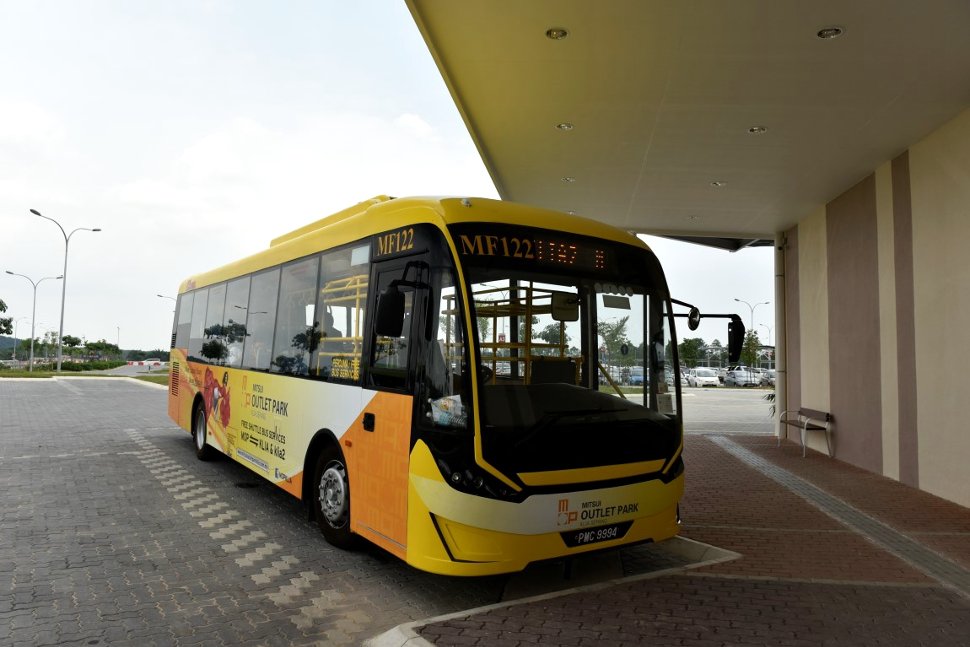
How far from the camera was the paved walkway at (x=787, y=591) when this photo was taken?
13.4 ft

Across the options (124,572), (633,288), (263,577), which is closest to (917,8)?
(633,288)

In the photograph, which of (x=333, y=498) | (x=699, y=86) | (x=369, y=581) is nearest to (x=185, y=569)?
(x=333, y=498)

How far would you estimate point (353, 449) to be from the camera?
5598 mm

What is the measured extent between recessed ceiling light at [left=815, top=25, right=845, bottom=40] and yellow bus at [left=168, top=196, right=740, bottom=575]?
111 inches

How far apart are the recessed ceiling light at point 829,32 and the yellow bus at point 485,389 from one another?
2.82m

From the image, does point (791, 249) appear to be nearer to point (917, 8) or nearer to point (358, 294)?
point (917, 8)

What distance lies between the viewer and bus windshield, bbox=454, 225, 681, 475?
4.54m

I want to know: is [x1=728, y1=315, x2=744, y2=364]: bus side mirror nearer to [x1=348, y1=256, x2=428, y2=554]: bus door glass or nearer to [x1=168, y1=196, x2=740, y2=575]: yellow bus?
[x1=168, y1=196, x2=740, y2=575]: yellow bus

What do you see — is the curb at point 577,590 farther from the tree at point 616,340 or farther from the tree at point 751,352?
the tree at point 751,352

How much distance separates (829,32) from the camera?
6.31 m

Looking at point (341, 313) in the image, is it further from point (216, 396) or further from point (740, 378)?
point (740, 378)

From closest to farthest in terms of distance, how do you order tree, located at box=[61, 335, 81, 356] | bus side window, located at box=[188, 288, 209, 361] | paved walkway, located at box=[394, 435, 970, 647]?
paved walkway, located at box=[394, 435, 970, 647] < bus side window, located at box=[188, 288, 209, 361] < tree, located at box=[61, 335, 81, 356]

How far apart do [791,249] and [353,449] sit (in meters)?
12.5

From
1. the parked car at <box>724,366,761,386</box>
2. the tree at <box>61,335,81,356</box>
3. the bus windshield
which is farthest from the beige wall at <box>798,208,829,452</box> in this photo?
the tree at <box>61,335,81,356</box>
